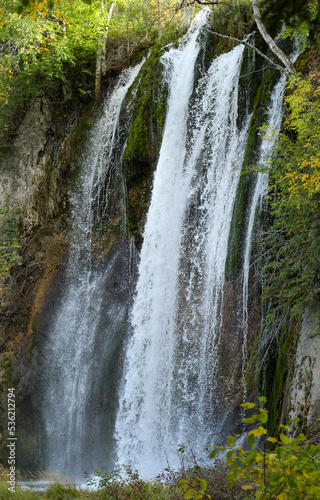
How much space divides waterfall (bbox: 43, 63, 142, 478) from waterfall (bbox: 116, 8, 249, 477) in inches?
45.2

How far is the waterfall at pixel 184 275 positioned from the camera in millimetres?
7781

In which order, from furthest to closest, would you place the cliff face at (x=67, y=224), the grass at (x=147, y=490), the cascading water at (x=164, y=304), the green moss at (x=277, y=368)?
the cascading water at (x=164, y=304) < the cliff face at (x=67, y=224) < the green moss at (x=277, y=368) < the grass at (x=147, y=490)

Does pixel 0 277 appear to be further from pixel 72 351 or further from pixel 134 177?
pixel 134 177

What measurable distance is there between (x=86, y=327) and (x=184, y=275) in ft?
11.0

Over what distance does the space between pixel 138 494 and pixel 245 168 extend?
5.85 m

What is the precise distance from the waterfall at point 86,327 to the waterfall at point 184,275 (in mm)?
1148

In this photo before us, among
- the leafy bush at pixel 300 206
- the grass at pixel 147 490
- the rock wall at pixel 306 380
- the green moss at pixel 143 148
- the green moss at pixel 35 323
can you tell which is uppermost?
the green moss at pixel 143 148

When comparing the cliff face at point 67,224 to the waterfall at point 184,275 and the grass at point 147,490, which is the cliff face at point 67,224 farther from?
the grass at point 147,490

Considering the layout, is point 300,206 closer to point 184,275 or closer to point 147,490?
point 184,275

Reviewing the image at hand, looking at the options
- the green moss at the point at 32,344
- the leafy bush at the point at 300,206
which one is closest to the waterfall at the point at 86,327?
the green moss at the point at 32,344

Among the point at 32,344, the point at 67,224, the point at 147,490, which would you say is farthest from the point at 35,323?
the point at 147,490

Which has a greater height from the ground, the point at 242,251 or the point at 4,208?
the point at 4,208

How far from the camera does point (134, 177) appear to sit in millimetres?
11109

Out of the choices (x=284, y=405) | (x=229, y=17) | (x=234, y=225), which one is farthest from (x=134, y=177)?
(x=284, y=405)
